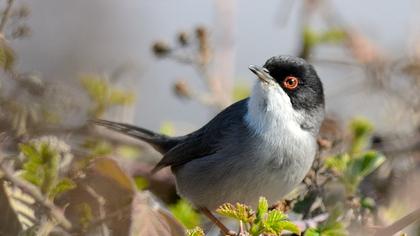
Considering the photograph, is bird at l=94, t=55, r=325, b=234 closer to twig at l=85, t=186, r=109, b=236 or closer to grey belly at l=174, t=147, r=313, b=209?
grey belly at l=174, t=147, r=313, b=209

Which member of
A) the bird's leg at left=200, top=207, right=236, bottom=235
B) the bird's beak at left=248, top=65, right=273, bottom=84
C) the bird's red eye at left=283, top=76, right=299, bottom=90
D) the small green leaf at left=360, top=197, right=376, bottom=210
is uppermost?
the bird's beak at left=248, top=65, right=273, bottom=84

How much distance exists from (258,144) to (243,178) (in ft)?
0.67

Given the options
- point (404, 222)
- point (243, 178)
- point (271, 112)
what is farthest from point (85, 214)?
point (271, 112)

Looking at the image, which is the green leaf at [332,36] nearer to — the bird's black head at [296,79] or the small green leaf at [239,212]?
the bird's black head at [296,79]

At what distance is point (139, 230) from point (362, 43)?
2.48 meters

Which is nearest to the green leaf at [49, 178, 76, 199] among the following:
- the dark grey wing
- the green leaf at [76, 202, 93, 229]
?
the green leaf at [76, 202, 93, 229]

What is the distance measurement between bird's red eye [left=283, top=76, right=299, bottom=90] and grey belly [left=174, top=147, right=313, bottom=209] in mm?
348

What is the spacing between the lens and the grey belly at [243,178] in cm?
337

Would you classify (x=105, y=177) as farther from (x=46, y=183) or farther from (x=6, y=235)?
(x=6, y=235)

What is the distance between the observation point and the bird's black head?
3549 mm

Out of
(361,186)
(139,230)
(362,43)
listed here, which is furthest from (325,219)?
(362,43)

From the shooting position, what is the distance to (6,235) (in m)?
2.17

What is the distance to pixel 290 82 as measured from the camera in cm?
365

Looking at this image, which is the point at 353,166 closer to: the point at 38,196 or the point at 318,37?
the point at 38,196
